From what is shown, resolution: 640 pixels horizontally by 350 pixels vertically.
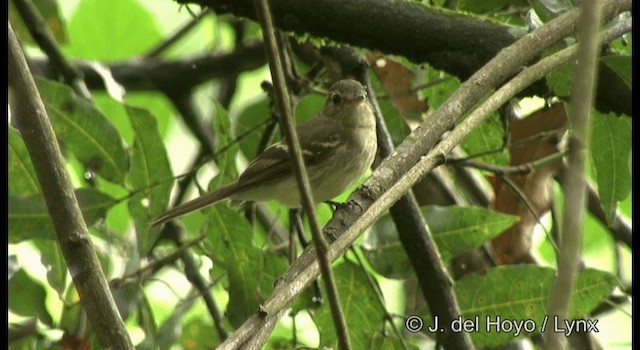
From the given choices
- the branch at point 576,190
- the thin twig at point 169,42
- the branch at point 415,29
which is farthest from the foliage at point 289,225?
the branch at point 576,190

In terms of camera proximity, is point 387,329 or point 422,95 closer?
point 387,329

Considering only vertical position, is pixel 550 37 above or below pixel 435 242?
above

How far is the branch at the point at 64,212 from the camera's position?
7.06 feet

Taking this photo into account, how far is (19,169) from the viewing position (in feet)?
11.8

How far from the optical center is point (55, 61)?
14.2 ft

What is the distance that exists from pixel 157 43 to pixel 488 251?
2.30 metres

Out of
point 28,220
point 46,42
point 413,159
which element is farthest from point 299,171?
point 46,42

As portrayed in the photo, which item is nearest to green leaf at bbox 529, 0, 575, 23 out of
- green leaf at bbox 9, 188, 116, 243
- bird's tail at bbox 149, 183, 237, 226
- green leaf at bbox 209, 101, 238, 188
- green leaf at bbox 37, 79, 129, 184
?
green leaf at bbox 209, 101, 238, 188

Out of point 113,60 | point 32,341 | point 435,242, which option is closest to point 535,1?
point 435,242

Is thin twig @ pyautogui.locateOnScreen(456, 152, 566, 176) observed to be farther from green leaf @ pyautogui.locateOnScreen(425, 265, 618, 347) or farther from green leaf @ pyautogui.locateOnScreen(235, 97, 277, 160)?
green leaf @ pyautogui.locateOnScreen(235, 97, 277, 160)

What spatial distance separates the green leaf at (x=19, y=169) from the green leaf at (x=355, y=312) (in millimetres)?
1203

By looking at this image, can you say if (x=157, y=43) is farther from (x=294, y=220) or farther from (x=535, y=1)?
(x=535, y=1)

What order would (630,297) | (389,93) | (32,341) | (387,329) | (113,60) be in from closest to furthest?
(387,329) → (32,341) → (630,297) → (389,93) → (113,60)

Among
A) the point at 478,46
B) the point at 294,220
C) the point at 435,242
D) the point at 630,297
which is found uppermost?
the point at 478,46
